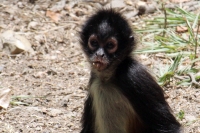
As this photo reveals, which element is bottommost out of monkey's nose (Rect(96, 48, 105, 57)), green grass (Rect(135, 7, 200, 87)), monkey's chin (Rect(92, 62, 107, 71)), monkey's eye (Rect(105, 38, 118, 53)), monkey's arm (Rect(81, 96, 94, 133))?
monkey's arm (Rect(81, 96, 94, 133))

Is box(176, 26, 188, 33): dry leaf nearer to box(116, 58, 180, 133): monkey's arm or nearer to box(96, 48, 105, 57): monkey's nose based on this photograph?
box(116, 58, 180, 133): monkey's arm

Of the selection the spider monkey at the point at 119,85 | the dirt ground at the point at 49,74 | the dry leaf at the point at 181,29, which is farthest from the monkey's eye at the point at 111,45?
the dry leaf at the point at 181,29

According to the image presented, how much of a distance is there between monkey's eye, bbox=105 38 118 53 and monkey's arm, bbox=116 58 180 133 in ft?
0.73

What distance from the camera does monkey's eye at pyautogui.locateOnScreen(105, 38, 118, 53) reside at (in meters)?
6.29

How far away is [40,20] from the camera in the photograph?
34.5 feet

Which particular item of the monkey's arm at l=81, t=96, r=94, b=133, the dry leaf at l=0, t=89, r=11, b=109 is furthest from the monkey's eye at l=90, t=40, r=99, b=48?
the dry leaf at l=0, t=89, r=11, b=109

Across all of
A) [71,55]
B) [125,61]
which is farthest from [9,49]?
[125,61]

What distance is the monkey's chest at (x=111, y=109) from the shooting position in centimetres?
644

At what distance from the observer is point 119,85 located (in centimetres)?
636

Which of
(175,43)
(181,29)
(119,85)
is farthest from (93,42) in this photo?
(181,29)

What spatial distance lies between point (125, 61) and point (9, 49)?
3356 millimetres

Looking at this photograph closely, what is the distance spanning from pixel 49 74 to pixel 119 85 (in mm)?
2669

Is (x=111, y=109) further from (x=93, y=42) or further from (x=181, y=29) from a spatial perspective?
(x=181, y=29)

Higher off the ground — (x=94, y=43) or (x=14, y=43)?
(x=94, y=43)
